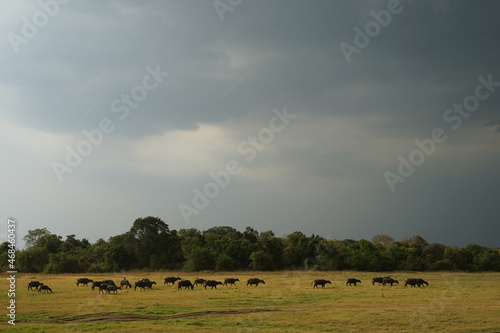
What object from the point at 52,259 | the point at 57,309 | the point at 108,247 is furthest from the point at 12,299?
the point at 108,247

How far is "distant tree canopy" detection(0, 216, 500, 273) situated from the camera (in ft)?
205

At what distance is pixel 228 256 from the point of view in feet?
218

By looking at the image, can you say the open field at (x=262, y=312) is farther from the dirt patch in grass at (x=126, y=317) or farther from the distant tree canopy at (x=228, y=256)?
the distant tree canopy at (x=228, y=256)

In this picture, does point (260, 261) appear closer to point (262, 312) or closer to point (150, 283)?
point (150, 283)

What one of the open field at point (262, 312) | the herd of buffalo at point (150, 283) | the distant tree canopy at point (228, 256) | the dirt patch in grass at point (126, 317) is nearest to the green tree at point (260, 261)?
the distant tree canopy at point (228, 256)

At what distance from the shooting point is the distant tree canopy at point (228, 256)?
62531mm

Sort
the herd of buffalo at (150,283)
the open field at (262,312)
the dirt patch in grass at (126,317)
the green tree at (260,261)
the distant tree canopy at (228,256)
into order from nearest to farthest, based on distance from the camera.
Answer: the open field at (262,312) → the dirt patch in grass at (126,317) → the herd of buffalo at (150,283) → the distant tree canopy at (228,256) → the green tree at (260,261)

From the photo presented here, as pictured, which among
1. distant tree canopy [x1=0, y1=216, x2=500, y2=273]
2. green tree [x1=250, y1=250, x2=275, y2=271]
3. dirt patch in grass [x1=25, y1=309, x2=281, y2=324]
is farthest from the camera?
green tree [x1=250, y1=250, x2=275, y2=271]

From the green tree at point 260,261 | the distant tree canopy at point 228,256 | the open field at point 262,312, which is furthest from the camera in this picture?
the green tree at point 260,261

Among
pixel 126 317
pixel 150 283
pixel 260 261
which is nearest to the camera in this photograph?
pixel 126 317

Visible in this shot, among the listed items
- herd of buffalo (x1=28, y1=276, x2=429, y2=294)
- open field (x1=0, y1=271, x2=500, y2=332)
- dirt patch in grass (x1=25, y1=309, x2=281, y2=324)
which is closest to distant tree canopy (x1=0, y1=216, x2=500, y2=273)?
herd of buffalo (x1=28, y1=276, x2=429, y2=294)

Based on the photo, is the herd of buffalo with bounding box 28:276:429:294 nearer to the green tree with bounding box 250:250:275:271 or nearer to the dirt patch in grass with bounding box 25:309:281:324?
the dirt patch in grass with bounding box 25:309:281:324

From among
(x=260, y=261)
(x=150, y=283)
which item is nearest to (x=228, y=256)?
(x=260, y=261)

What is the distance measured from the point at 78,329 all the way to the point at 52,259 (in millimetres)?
49147
